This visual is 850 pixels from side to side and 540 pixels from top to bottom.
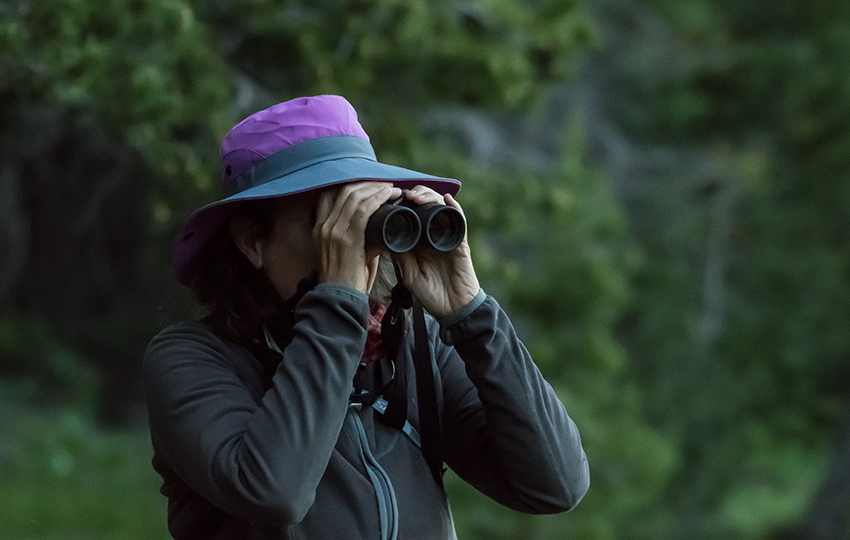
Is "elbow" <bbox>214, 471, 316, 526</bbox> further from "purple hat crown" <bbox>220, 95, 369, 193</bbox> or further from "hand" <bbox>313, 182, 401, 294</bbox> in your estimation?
"purple hat crown" <bbox>220, 95, 369, 193</bbox>

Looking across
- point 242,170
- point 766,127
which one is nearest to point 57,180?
point 242,170

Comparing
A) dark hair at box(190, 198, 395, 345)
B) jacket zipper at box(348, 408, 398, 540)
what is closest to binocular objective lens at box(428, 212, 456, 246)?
dark hair at box(190, 198, 395, 345)

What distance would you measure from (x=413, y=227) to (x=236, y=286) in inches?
13.0

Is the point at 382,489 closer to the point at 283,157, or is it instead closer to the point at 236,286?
the point at 236,286

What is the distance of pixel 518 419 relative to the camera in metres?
1.65

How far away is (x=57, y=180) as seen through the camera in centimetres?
562

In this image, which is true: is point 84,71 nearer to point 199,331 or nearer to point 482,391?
point 199,331

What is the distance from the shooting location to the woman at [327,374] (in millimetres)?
1531

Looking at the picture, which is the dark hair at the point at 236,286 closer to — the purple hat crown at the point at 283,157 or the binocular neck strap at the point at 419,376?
the purple hat crown at the point at 283,157

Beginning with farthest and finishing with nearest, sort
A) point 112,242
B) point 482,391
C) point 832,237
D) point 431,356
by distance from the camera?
point 832,237 → point 112,242 → point 431,356 → point 482,391

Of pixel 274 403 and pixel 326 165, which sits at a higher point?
pixel 326 165

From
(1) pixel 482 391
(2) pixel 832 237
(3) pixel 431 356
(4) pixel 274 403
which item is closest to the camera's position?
(4) pixel 274 403

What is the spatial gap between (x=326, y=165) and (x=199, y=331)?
331mm

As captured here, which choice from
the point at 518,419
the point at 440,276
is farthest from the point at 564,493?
the point at 440,276
